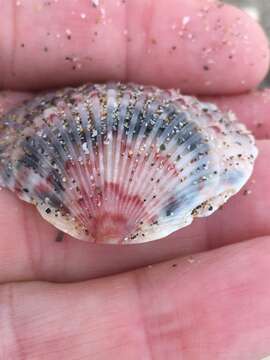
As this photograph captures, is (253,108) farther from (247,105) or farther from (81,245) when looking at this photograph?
(81,245)

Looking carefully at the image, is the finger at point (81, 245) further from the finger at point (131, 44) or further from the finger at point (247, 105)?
the finger at point (131, 44)

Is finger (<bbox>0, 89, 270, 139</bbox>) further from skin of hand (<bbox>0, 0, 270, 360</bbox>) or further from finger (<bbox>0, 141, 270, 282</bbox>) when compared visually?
finger (<bbox>0, 141, 270, 282</bbox>)

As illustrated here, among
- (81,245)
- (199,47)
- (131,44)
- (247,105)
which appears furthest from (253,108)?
(81,245)

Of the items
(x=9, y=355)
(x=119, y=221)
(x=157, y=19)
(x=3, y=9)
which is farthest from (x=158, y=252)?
(x=3, y=9)

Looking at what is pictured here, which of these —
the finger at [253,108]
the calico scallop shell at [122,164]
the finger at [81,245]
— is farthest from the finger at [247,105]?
the finger at [81,245]

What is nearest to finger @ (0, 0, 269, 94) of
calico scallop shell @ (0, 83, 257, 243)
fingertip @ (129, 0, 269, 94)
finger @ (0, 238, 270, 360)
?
fingertip @ (129, 0, 269, 94)

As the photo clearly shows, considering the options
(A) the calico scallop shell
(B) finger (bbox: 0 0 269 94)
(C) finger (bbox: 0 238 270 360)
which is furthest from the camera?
(B) finger (bbox: 0 0 269 94)
